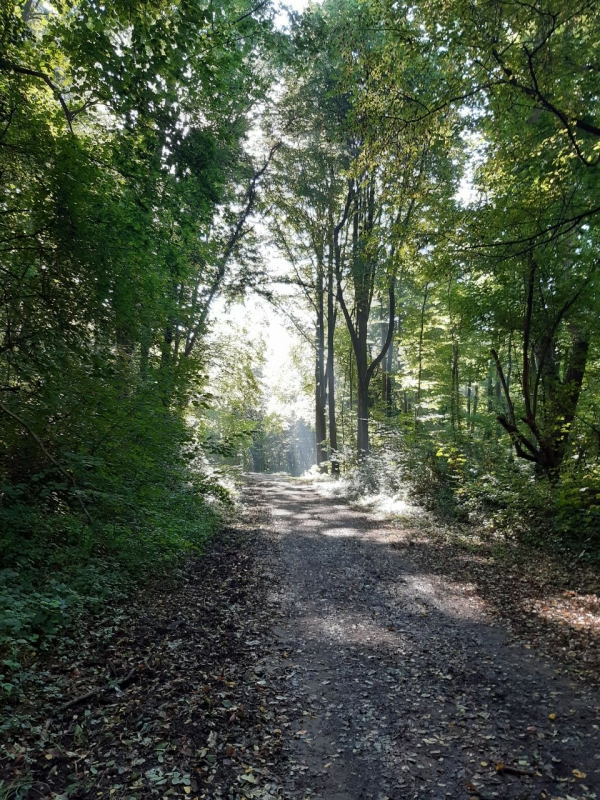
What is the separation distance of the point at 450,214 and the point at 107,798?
8450 mm

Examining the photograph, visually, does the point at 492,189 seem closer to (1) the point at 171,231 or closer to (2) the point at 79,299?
(1) the point at 171,231

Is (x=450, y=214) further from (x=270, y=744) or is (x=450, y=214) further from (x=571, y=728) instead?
(x=270, y=744)

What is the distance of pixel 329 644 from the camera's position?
207 inches

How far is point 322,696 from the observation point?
166 inches

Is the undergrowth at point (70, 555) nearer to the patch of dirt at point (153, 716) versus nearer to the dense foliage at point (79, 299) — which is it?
the dense foliage at point (79, 299)

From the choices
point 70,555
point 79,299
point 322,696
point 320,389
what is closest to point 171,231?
point 79,299

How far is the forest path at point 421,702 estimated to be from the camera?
317 cm

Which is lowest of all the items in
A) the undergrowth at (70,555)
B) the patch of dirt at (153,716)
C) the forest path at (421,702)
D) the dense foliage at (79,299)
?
the forest path at (421,702)

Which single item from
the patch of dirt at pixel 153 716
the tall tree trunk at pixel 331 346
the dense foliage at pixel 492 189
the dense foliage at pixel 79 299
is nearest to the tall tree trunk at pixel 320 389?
the tall tree trunk at pixel 331 346

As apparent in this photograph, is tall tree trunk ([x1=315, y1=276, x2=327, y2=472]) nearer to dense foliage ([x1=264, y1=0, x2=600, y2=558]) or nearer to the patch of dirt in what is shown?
dense foliage ([x1=264, y1=0, x2=600, y2=558])

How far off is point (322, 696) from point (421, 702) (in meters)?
0.93

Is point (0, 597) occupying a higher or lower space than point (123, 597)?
higher

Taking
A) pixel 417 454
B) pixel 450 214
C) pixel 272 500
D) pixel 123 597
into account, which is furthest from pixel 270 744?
pixel 272 500

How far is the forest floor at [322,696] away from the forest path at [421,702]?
2 centimetres
